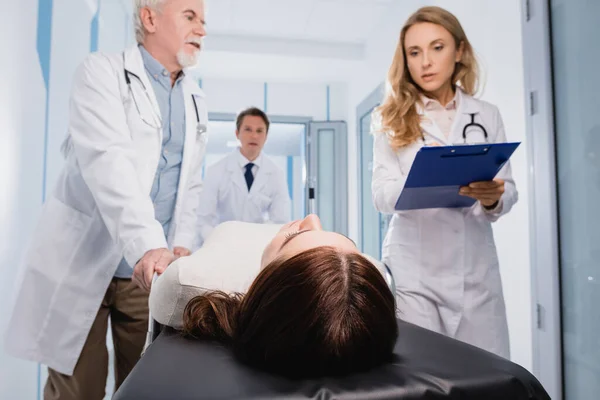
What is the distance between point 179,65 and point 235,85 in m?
3.94

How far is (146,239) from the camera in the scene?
1.08 meters

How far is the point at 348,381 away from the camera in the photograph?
0.56 m

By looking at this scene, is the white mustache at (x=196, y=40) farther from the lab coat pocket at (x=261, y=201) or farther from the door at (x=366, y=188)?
the door at (x=366, y=188)

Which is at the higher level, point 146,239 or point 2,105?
point 2,105

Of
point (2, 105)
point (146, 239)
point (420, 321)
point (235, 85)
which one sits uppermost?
point (235, 85)

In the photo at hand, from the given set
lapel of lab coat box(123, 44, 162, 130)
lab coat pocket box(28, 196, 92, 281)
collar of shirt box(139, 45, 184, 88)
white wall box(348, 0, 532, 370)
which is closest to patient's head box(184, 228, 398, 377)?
lab coat pocket box(28, 196, 92, 281)

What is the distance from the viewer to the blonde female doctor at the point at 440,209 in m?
1.39

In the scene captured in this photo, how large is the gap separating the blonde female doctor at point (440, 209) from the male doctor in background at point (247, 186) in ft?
6.58

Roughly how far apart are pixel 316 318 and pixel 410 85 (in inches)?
47.7

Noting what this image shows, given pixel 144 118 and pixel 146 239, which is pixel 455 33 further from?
pixel 146 239

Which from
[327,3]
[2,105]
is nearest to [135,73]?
[2,105]

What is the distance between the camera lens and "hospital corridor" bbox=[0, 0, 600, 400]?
25.0 inches

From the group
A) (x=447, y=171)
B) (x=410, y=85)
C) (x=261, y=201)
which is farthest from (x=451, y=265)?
(x=261, y=201)

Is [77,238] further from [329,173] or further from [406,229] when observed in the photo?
[329,173]
